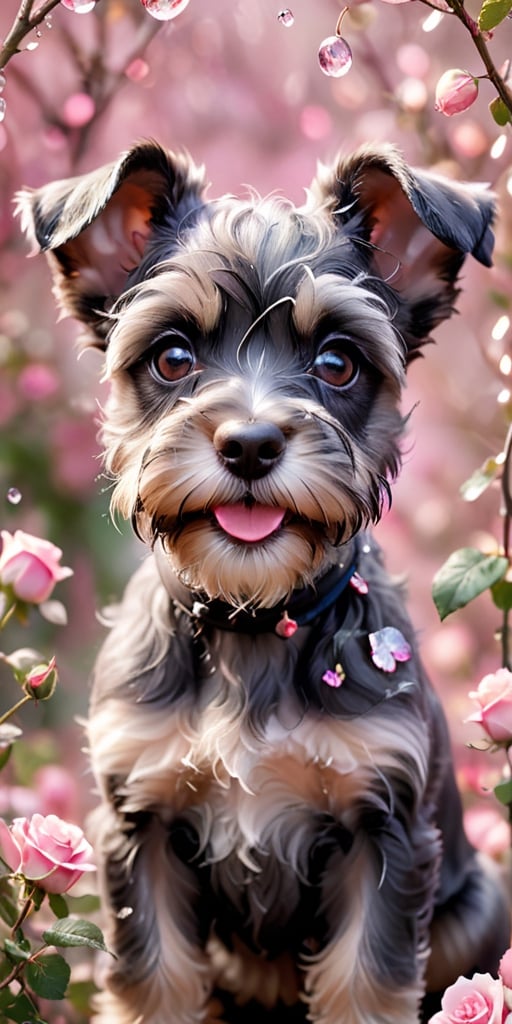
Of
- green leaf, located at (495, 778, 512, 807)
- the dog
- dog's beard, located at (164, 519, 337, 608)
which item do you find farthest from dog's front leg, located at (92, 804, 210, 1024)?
green leaf, located at (495, 778, 512, 807)

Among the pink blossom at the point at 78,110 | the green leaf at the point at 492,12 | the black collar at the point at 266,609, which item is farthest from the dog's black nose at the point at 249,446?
the pink blossom at the point at 78,110

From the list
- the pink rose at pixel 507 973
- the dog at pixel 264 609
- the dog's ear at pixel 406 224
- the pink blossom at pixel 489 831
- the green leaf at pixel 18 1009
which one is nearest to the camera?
the pink rose at pixel 507 973

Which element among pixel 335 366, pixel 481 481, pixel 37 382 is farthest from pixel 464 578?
pixel 37 382

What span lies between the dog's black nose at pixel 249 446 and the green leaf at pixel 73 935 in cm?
99

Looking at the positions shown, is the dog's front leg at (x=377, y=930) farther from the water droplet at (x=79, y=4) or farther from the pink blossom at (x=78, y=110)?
the pink blossom at (x=78, y=110)

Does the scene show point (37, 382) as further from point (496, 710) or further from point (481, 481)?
point (496, 710)

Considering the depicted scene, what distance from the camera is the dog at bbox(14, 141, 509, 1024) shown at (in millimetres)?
2789

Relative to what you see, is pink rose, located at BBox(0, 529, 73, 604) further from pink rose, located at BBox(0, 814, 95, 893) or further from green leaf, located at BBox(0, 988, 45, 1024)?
green leaf, located at BBox(0, 988, 45, 1024)

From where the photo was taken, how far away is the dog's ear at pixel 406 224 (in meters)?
2.90

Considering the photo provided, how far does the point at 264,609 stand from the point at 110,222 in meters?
1.05

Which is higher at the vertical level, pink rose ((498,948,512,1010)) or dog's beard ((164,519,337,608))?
dog's beard ((164,519,337,608))

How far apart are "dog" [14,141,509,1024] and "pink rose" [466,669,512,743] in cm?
28

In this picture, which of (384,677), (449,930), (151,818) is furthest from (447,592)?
(449,930)

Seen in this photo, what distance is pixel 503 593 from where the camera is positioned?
121 inches
